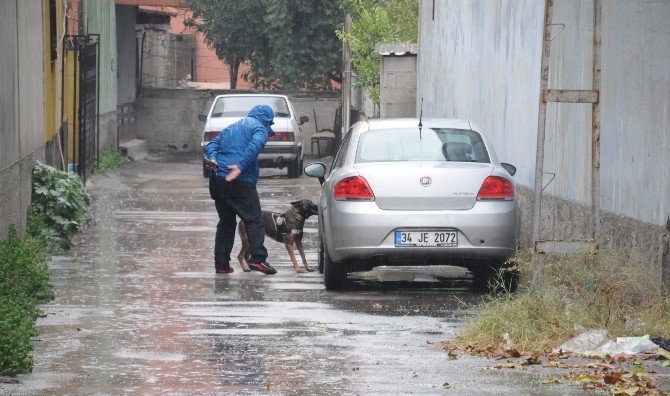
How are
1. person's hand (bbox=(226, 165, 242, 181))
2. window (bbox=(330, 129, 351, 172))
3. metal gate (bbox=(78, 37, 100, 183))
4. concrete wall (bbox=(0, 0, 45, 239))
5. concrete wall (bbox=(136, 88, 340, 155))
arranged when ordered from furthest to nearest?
1. concrete wall (bbox=(136, 88, 340, 155))
2. metal gate (bbox=(78, 37, 100, 183))
3. person's hand (bbox=(226, 165, 242, 181))
4. concrete wall (bbox=(0, 0, 45, 239))
5. window (bbox=(330, 129, 351, 172))

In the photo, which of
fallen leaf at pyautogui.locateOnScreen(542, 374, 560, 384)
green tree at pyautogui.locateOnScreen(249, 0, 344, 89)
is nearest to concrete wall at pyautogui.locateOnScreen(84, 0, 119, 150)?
green tree at pyautogui.locateOnScreen(249, 0, 344, 89)

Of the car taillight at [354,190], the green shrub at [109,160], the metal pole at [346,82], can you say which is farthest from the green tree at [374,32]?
the car taillight at [354,190]

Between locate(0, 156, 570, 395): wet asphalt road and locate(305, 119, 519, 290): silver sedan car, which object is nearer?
locate(0, 156, 570, 395): wet asphalt road

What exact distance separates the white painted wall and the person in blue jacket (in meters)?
2.94

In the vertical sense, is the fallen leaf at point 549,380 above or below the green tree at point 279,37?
below

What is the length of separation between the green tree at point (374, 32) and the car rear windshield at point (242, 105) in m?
1.94

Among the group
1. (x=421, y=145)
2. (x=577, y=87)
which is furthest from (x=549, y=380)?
(x=577, y=87)

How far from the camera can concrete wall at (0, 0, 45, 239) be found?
12.9 meters

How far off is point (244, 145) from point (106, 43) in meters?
19.6

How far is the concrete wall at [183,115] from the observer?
38.7 meters

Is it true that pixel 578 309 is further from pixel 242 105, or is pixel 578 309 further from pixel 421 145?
pixel 242 105

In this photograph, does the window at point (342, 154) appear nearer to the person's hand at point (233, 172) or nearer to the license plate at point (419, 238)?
the person's hand at point (233, 172)

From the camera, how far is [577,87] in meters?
12.7

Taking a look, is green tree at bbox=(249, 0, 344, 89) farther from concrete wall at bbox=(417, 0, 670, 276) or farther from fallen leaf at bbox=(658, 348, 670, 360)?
fallen leaf at bbox=(658, 348, 670, 360)
